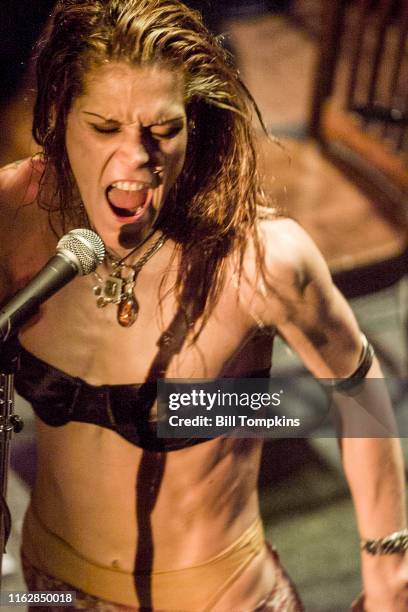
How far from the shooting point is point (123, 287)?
1.10 m

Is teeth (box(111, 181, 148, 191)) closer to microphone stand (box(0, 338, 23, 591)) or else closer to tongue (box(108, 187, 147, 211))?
tongue (box(108, 187, 147, 211))

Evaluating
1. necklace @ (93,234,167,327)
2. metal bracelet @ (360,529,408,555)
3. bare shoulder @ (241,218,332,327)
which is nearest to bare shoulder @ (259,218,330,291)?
bare shoulder @ (241,218,332,327)

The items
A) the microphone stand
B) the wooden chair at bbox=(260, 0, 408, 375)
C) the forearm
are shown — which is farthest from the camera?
the wooden chair at bbox=(260, 0, 408, 375)

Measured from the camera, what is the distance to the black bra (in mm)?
1126

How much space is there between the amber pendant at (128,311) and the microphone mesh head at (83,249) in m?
0.26

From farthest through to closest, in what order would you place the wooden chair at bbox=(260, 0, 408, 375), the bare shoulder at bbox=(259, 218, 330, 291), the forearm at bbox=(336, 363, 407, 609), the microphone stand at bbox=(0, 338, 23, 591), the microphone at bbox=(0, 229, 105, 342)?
the wooden chair at bbox=(260, 0, 408, 375), the forearm at bbox=(336, 363, 407, 609), the bare shoulder at bbox=(259, 218, 330, 291), the microphone stand at bbox=(0, 338, 23, 591), the microphone at bbox=(0, 229, 105, 342)

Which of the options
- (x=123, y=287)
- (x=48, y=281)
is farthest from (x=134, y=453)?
(x=48, y=281)

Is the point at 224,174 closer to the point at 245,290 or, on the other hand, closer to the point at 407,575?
the point at 245,290

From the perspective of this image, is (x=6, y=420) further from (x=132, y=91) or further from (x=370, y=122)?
(x=370, y=122)

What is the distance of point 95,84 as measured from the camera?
948 millimetres

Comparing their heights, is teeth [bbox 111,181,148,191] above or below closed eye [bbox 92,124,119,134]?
below

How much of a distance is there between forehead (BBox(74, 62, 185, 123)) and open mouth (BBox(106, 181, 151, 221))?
7cm

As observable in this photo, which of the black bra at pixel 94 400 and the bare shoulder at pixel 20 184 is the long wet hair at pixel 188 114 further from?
the black bra at pixel 94 400

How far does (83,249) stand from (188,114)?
241mm
